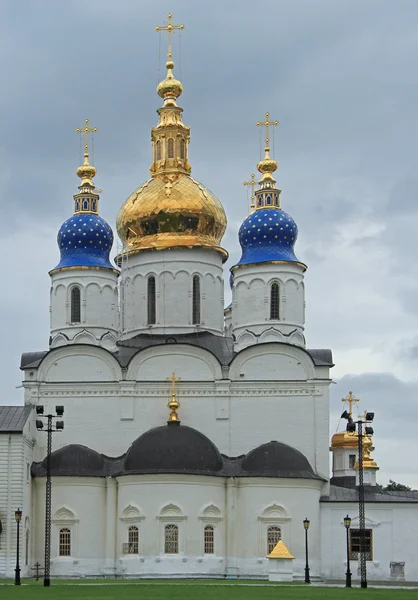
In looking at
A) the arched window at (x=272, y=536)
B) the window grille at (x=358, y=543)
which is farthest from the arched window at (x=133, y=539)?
the window grille at (x=358, y=543)

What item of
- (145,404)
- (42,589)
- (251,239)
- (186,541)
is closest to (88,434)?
(145,404)

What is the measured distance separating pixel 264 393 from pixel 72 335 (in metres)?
7.03

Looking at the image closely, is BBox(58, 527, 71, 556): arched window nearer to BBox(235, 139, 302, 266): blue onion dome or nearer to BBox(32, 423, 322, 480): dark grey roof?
BBox(32, 423, 322, 480): dark grey roof

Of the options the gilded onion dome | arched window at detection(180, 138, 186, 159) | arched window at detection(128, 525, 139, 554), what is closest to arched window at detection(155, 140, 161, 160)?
the gilded onion dome

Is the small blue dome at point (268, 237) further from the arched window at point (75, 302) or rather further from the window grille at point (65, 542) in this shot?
the window grille at point (65, 542)

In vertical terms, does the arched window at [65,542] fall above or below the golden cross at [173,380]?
below

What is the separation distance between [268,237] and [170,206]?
3684mm

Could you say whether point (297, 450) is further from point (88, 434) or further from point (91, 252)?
point (91, 252)

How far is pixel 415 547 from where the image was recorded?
4059cm

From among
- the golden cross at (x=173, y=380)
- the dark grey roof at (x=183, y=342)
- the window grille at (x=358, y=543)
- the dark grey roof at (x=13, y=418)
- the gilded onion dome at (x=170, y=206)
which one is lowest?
the window grille at (x=358, y=543)

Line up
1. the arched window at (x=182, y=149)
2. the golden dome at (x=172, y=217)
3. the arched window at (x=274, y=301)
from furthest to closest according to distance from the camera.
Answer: the arched window at (x=182, y=149) < the golden dome at (x=172, y=217) < the arched window at (x=274, y=301)

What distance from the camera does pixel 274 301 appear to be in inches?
1729

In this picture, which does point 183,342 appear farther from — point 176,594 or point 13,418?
point 176,594

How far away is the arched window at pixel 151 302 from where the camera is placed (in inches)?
1770
